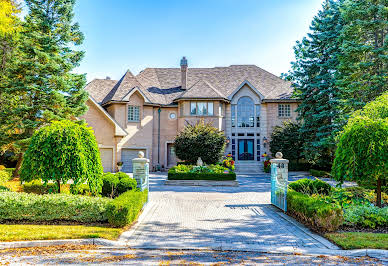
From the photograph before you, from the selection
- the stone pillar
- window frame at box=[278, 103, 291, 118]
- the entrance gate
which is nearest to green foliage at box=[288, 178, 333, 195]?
the entrance gate

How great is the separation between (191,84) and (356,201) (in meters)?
25.0

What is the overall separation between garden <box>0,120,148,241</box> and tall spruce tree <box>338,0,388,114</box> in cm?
1636

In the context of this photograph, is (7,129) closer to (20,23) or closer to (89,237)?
(20,23)

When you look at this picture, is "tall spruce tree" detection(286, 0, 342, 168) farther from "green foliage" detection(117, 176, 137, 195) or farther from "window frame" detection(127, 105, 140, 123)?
"green foliage" detection(117, 176, 137, 195)

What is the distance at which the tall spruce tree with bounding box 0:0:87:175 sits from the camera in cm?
1888

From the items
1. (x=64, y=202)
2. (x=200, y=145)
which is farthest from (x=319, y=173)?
(x=64, y=202)

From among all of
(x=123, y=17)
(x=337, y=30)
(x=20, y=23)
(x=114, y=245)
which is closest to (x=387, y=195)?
(x=114, y=245)

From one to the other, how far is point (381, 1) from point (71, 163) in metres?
21.1

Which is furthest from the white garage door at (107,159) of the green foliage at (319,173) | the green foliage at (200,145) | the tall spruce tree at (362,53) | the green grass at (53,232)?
the green grass at (53,232)

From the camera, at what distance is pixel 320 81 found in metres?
25.1

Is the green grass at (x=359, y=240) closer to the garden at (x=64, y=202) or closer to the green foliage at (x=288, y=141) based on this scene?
the garden at (x=64, y=202)

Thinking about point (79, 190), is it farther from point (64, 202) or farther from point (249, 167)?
point (249, 167)

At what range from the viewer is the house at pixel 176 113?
93.1ft

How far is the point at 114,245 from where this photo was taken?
695cm
